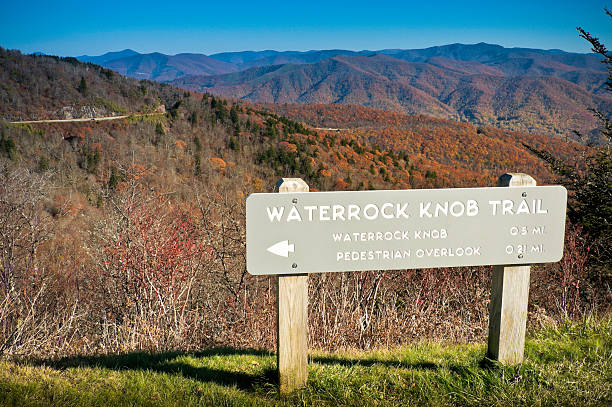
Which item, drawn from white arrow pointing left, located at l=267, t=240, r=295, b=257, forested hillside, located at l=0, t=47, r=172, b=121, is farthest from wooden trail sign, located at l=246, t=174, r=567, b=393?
forested hillside, located at l=0, t=47, r=172, b=121

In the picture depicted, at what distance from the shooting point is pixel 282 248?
2.29 m

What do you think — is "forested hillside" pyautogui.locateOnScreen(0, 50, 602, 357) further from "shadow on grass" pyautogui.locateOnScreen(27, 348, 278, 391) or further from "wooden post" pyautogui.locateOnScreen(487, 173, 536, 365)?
"wooden post" pyautogui.locateOnScreen(487, 173, 536, 365)

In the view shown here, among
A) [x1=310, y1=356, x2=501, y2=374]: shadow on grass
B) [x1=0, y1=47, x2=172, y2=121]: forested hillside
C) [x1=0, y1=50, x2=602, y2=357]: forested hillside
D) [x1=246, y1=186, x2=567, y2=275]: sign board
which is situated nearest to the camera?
[x1=246, y1=186, x2=567, y2=275]: sign board

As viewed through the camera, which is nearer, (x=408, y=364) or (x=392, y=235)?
(x=392, y=235)

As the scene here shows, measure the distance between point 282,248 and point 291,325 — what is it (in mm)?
429

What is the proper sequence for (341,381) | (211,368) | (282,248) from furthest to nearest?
(211,368) < (341,381) < (282,248)

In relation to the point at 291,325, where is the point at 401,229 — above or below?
above

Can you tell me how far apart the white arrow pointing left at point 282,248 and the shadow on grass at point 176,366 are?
779 millimetres

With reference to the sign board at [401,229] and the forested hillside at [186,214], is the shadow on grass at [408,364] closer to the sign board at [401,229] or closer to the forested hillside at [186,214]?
the sign board at [401,229]

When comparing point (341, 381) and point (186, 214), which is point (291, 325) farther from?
point (186, 214)

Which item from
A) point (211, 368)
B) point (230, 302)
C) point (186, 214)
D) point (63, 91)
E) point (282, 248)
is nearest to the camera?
point (282, 248)

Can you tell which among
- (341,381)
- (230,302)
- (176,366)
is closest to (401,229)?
(341,381)

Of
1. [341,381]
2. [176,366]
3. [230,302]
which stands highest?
[341,381]

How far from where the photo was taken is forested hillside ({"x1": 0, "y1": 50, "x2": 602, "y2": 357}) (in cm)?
464
